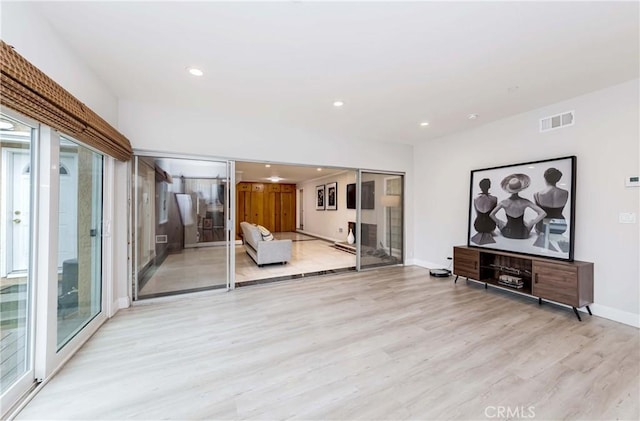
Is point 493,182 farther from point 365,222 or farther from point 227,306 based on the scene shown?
point 227,306

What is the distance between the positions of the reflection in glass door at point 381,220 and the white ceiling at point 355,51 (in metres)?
2.03

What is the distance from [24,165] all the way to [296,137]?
3.32 meters

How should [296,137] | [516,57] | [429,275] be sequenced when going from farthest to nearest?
[429,275] < [296,137] < [516,57]

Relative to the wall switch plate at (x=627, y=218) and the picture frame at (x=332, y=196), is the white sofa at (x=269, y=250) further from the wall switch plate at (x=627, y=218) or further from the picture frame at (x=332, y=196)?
the wall switch plate at (x=627, y=218)

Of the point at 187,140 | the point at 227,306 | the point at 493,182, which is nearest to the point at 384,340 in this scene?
the point at 227,306

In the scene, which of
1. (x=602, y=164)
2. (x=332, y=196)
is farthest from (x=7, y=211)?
(x=332, y=196)

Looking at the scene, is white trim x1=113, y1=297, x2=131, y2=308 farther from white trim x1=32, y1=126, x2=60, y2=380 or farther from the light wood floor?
white trim x1=32, y1=126, x2=60, y2=380

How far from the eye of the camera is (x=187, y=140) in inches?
149

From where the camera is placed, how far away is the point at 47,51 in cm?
199

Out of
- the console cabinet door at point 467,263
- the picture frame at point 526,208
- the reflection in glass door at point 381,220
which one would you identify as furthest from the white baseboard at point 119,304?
the picture frame at point 526,208

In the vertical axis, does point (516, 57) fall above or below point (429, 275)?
above

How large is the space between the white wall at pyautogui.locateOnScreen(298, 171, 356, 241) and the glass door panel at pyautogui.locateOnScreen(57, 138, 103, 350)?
5.80 m

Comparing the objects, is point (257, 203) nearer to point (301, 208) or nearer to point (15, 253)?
point (301, 208)

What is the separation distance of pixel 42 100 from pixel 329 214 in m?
8.47
